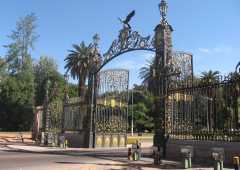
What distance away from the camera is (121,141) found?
1486 inches

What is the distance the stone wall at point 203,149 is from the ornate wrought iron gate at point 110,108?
39.8 ft

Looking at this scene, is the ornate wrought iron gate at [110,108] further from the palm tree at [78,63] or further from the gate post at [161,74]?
the palm tree at [78,63]

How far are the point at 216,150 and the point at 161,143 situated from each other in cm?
479

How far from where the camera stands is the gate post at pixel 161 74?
81.7ft

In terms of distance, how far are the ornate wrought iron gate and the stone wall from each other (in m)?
12.1

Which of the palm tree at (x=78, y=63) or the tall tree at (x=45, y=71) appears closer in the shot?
the palm tree at (x=78, y=63)

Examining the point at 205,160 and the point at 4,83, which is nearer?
the point at 205,160

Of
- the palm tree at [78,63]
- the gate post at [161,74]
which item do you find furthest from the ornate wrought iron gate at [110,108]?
the palm tree at [78,63]

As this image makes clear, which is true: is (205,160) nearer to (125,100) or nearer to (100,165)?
(100,165)

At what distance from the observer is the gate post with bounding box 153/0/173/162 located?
980 inches

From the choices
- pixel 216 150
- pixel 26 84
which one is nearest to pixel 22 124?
pixel 26 84

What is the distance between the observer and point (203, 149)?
21.8 meters

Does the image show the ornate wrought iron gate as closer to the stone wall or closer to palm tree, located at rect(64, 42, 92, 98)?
the stone wall

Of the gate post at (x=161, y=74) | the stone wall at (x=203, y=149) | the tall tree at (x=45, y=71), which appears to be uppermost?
the tall tree at (x=45, y=71)
